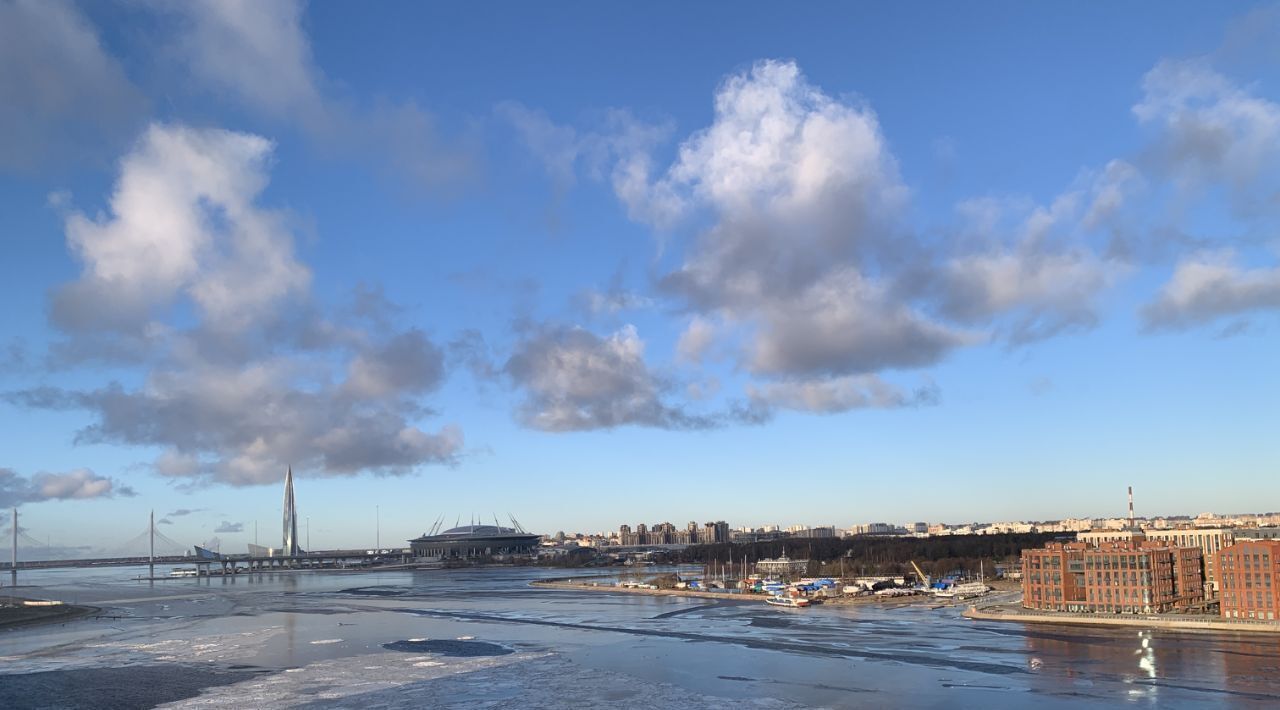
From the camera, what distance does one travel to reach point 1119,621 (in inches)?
1368

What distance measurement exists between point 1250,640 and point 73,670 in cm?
3561

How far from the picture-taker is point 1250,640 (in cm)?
2905

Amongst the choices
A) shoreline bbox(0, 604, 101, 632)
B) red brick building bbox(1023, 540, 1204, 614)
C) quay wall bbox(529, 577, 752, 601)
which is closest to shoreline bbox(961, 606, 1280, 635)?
red brick building bbox(1023, 540, 1204, 614)

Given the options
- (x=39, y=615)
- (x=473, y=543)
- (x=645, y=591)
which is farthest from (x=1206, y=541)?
(x=473, y=543)

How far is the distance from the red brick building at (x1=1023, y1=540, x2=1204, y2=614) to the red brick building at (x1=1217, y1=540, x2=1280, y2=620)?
3255 millimetres

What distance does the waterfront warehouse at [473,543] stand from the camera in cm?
14650

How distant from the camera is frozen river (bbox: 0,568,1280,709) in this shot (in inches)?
816

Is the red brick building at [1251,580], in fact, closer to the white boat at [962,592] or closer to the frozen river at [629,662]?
the frozen river at [629,662]

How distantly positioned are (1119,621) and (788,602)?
17.4m

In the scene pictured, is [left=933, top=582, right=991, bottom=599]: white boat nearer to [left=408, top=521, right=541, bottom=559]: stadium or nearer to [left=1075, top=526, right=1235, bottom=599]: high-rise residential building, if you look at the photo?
[left=1075, top=526, right=1235, bottom=599]: high-rise residential building

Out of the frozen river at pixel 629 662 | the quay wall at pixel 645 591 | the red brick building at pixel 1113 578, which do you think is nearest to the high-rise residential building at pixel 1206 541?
the red brick building at pixel 1113 578

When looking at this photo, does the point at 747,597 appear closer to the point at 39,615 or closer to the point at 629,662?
the point at 629,662

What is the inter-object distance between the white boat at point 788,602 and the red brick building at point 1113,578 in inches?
451

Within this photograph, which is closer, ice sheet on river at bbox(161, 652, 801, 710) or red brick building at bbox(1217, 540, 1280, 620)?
ice sheet on river at bbox(161, 652, 801, 710)
